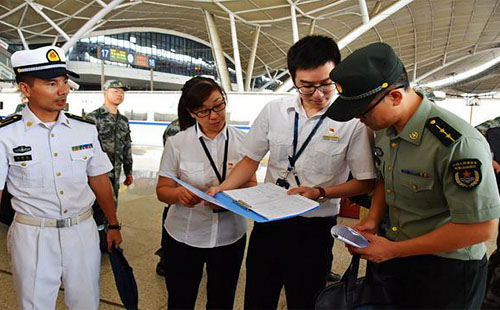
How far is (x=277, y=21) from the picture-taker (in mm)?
20125

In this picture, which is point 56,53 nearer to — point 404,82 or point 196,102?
point 196,102

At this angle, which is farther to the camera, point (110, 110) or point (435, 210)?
point (110, 110)

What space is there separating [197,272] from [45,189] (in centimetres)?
84

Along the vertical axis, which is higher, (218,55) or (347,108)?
(218,55)

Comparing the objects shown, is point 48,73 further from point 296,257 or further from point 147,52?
point 147,52

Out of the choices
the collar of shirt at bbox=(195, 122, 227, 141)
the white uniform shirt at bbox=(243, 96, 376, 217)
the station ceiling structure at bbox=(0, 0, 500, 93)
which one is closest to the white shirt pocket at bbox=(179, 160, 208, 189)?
the collar of shirt at bbox=(195, 122, 227, 141)

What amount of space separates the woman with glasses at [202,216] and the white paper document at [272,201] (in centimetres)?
29

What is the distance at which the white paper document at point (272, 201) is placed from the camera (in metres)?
1.27

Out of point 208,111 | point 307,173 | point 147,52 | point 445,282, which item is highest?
point 147,52

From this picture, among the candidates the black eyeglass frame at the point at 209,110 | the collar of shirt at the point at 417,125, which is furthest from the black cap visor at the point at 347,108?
the black eyeglass frame at the point at 209,110

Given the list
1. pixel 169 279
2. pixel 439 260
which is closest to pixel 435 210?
pixel 439 260

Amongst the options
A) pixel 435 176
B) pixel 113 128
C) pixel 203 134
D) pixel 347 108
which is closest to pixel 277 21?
pixel 113 128

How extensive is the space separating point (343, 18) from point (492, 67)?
3285 cm

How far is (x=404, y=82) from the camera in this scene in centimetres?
112
